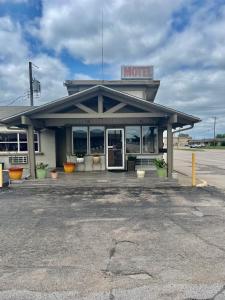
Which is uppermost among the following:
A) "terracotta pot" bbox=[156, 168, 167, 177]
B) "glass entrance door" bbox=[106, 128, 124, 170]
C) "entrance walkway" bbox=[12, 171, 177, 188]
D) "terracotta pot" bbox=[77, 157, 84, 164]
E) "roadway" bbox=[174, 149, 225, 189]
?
"glass entrance door" bbox=[106, 128, 124, 170]

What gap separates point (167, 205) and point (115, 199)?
1.73m

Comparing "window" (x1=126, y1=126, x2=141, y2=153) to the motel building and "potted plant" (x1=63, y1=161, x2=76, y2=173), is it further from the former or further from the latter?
"potted plant" (x1=63, y1=161, x2=76, y2=173)

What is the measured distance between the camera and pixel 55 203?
25.4 feet

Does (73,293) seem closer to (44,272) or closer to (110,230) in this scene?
(44,272)

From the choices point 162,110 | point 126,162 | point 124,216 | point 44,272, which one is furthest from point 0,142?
point 44,272

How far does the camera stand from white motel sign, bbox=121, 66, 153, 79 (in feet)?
61.5

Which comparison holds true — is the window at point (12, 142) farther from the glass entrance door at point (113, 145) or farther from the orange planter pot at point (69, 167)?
the glass entrance door at point (113, 145)

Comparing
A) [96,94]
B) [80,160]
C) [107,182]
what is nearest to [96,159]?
[80,160]

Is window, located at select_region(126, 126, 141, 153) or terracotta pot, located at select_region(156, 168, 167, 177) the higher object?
window, located at select_region(126, 126, 141, 153)

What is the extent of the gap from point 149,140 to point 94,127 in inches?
131

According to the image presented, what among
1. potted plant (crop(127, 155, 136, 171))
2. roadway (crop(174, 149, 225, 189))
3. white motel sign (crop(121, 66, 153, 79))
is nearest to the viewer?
roadway (crop(174, 149, 225, 189))

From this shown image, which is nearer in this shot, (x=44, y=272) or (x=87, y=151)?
(x=44, y=272)

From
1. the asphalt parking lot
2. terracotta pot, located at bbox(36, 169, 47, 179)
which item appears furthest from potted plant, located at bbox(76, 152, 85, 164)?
the asphalt parking lot

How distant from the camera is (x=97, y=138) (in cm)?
1436
